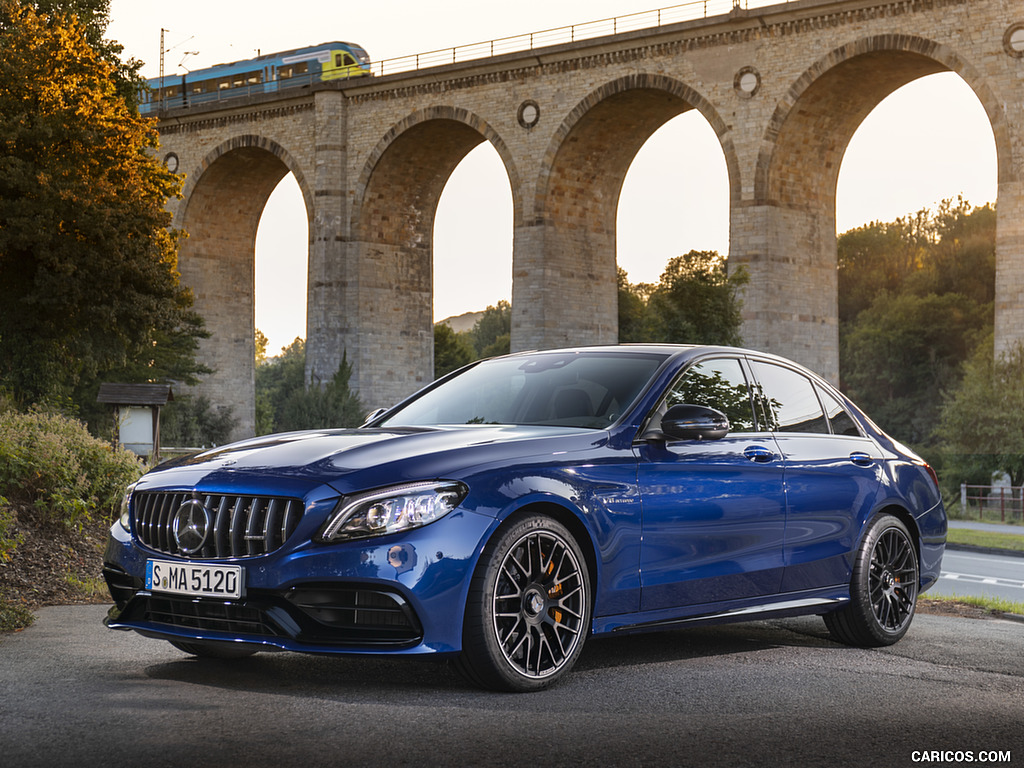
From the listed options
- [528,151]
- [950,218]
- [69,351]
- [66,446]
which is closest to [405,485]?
[66,446]

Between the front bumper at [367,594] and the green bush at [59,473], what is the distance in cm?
604

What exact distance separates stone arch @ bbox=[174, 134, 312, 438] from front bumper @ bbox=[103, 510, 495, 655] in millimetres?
43731

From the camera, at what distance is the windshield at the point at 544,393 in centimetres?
570

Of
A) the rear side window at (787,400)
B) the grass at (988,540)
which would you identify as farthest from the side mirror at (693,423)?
the grass at (988,540)

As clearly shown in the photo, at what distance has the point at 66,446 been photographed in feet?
40.4

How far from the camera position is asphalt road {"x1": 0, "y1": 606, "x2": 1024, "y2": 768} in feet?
13.0

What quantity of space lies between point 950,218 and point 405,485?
246 feet

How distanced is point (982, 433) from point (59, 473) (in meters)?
35.2

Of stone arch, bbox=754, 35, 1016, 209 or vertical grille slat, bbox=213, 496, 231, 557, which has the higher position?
stone arch, bbox=754, 35, 1016, 209

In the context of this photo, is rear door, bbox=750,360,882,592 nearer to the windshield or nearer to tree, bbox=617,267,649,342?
the windshield

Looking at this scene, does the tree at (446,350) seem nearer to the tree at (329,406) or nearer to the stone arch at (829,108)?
the tree at (329,406)

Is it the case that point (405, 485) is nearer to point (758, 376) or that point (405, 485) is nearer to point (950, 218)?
point (758, 376)

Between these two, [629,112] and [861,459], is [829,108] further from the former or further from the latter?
[861,459]

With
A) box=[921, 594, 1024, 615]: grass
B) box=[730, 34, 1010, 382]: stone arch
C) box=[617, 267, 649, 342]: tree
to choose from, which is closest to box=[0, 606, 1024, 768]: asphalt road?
box=[921, 594, 1024, 615]: grass
